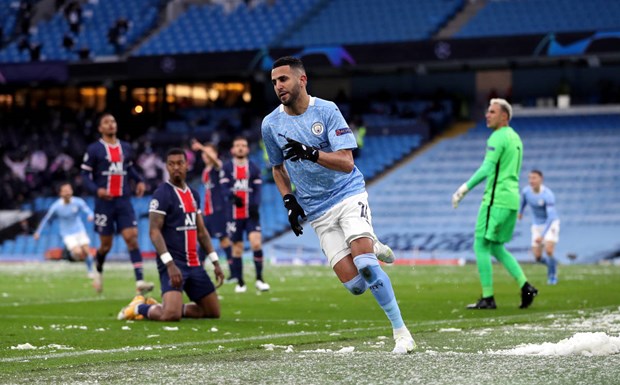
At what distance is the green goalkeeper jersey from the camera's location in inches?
540

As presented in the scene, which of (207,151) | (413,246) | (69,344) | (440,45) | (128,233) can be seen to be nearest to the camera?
(69,344)

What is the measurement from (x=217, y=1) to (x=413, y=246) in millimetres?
16715

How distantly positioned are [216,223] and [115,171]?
405cm

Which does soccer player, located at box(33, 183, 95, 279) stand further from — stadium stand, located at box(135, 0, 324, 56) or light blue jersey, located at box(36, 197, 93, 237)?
stadium stand, located at box(135, 0, 324, 56)

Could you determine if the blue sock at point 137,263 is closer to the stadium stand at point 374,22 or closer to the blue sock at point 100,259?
the blue sock at point 100,259

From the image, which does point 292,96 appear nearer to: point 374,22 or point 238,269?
point 238,269

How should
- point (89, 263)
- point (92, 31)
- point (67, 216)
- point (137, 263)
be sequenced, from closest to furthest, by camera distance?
point (137, 263) < point (89, 263) < point (67, 216) < point (92, 31)

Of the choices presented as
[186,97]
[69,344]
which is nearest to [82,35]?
[186,97]

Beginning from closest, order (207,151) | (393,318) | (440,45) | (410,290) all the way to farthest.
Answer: (393,318) → (410,290) → (207,151) → (440,45)

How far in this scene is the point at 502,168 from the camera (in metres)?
13.8

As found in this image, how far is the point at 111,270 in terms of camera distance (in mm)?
25672

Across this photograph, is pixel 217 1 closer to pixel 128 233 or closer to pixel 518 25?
pixel 518 25

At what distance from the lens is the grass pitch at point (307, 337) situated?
7.38m

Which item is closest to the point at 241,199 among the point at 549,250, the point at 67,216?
the point at 549,250
